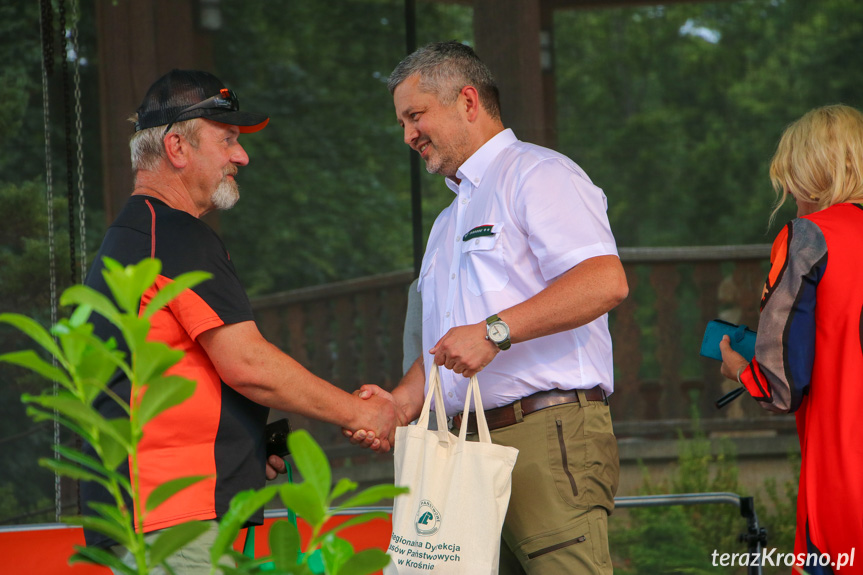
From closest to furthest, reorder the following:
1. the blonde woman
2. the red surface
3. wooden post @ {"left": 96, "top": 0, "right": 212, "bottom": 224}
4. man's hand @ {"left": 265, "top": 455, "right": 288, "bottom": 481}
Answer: the blonde woman, man's hand @ {"left": 265, "top": 455, "right": 288, "bottom": 481}, the red surface, wooden post @ {"left": 96, "top": 0, "right": 212, "bottom": 224}

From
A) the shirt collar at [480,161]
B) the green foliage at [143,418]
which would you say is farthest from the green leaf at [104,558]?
the shirt collar at [480,161]

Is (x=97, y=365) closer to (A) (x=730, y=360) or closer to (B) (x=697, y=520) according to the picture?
(A) (x=730, y=360)

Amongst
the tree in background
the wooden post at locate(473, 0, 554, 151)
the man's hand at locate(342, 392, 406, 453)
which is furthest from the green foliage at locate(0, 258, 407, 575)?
the tree in background

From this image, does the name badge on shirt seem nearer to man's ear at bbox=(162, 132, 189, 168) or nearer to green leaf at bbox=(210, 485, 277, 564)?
man's ear at bbox=(162, 132, 189, 168)

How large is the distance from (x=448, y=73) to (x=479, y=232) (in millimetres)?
404

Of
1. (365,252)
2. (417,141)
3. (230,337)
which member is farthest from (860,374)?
(365,252)

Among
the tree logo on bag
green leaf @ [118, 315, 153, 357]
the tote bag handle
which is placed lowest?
the tree logo on bag

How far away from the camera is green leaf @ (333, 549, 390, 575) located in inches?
21.2

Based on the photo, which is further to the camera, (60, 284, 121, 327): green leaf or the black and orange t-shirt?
the black and orange t-shirt

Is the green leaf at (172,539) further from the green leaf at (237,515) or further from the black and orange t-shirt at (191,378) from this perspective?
the black and orange t-shirt at (191,378)

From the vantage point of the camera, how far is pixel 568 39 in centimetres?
394

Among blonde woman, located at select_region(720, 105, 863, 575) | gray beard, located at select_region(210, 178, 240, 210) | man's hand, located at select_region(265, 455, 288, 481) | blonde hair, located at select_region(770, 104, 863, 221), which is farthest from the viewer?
man's hand, located at select_region(265, 455, 288, 481)

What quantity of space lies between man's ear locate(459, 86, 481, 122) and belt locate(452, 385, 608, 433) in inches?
25.7

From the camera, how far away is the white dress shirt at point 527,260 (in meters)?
1.75
